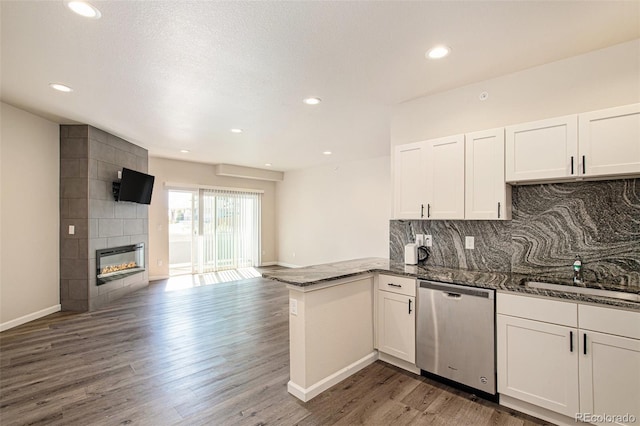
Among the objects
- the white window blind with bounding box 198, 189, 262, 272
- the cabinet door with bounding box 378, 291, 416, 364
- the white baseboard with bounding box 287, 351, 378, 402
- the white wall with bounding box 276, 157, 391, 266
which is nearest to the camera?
the white baseboard with bounding box 287, 351, 378, 402

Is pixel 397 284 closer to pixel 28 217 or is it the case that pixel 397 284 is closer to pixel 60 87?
pixel 60 87

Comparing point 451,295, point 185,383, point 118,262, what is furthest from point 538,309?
point 118,262

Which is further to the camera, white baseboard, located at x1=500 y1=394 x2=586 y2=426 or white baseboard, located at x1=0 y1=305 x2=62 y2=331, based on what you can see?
white baseboard, located at x1=0 y1=305 x2=62 y2=331

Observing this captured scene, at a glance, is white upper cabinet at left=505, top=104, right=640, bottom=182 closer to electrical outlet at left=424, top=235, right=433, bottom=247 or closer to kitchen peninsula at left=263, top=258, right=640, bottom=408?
kitchen peninsula at left=263, top=258, right=640, bottom=408

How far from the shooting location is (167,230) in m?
6.84

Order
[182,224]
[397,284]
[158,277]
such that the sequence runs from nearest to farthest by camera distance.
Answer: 1. [397,284]
2. [158,277]
3. [182,224]

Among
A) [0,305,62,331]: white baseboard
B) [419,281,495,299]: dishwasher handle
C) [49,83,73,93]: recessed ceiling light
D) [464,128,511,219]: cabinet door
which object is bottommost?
[0,305,62,331]: white baseboard

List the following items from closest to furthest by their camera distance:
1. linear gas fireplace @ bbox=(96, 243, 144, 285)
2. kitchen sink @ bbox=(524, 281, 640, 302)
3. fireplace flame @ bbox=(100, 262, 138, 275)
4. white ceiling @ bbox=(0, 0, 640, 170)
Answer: white ceiling @ bbox=(0, 0, 640, 170) → kitchen sink @ bbox=(524, 281, 640, 302) → linear gas fireplace @ bbox=(96, 243, 144, 285) → fireplace flame @ bbox=(100, 262, 138, 275)

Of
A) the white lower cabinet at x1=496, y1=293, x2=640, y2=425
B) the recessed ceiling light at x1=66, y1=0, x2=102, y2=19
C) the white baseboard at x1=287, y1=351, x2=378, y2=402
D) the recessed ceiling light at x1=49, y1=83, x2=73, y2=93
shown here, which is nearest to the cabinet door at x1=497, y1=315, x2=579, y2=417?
the white lower cabinet at x1=496, y1=293, x2=640, y2=425

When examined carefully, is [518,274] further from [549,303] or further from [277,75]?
[277,75]

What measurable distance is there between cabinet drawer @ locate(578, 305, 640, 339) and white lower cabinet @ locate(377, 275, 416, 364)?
1191 millimetres

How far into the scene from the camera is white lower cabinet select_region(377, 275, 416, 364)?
9.11 ft

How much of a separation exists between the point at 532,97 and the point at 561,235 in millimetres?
1239

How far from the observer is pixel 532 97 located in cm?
260
